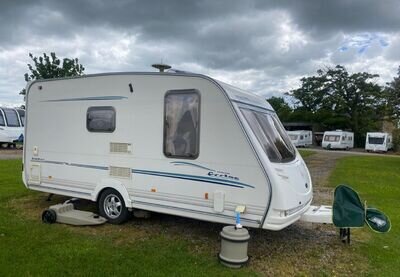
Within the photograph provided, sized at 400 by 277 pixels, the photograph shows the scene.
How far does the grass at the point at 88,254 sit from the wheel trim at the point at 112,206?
0.28 meters

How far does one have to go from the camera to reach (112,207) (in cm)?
654

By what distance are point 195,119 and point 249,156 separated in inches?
40.7

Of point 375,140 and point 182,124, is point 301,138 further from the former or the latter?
point 182,124

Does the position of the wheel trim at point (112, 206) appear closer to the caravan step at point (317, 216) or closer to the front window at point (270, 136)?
the front window at point (270, 136)

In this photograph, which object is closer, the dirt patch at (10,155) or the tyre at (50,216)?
the tyre at (50,216)

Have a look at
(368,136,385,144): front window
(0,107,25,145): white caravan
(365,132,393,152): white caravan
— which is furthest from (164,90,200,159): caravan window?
(368,136,385,144): front window

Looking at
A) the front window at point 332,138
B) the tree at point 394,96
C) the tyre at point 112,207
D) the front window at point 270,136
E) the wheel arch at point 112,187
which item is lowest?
the tyre at point 112,207

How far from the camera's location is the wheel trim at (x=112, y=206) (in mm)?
6479

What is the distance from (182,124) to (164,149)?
0.49 meters

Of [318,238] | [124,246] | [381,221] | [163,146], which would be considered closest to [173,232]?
[124,246]

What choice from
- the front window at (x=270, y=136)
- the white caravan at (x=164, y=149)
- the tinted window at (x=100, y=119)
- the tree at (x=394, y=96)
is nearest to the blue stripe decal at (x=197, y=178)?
the white caravan at (x=164, y=149)

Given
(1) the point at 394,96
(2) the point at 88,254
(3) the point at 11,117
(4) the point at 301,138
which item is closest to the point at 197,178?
(2) the point at 88,254

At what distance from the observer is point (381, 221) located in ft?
17.9

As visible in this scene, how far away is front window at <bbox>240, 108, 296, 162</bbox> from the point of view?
5.40 meters
